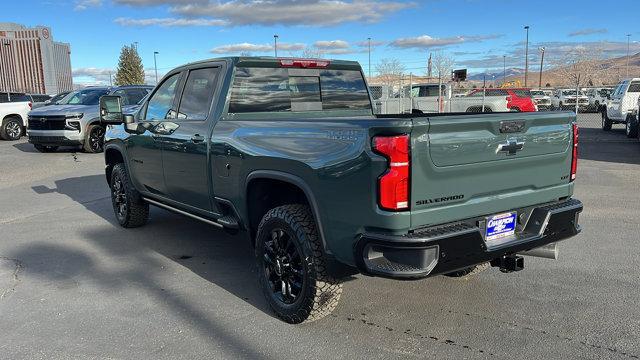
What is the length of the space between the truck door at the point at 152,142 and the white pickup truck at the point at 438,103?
14518mm

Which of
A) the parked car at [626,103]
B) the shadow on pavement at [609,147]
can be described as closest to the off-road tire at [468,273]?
the shadow on pavement at [609,147]

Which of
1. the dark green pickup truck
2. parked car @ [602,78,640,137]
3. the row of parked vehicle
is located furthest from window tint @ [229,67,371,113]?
parked car @ [602,78,640,137]

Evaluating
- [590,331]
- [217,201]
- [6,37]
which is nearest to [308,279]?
[217,201]

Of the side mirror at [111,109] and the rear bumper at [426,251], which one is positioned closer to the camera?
the rear bumper at [426,251]

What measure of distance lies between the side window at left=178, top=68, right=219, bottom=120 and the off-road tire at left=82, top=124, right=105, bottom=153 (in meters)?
10.6

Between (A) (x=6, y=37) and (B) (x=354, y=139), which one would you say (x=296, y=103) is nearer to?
(B) (x=354, y=139)

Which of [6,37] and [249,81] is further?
[6,37]

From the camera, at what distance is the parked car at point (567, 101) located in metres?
Answer: 32.8

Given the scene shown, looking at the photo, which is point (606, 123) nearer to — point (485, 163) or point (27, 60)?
point (485, 163)

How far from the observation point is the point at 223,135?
4.42 meters

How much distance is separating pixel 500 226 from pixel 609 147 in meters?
12.8

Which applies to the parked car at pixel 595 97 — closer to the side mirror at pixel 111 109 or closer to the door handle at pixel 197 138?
the side mirror at pixel 111 109

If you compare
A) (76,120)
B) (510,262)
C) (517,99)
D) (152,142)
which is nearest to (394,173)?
(510,262)

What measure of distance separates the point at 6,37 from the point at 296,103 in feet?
406
